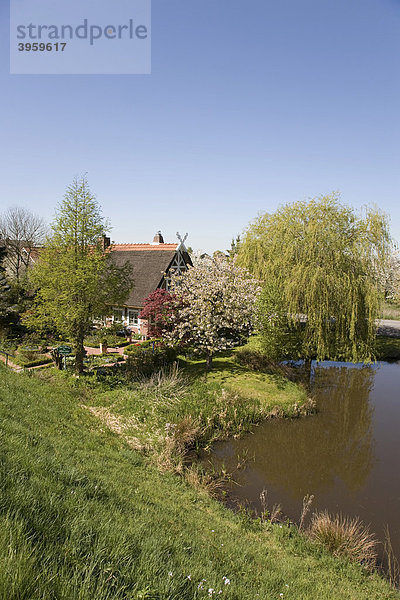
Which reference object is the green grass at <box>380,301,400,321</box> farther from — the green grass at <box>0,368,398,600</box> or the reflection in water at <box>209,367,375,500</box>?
the green grass at <box>0,368,398,600</box>

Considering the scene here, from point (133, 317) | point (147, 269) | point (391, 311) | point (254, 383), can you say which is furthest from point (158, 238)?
point (391, 311)

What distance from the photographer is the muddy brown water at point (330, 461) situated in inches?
381

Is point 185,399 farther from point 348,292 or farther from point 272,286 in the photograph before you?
point 348,292

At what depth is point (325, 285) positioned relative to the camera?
61.1ft

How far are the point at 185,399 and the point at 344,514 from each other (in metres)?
7.23

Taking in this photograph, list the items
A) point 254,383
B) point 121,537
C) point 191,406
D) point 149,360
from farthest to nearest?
point 149,360
point 254,383
point 191,406
point 121,537

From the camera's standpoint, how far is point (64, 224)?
1591cm

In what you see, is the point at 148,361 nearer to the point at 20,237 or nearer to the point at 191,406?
the point at 191,406

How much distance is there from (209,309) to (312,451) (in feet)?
25.6

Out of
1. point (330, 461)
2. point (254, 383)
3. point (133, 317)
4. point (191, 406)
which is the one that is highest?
point (133, 317)

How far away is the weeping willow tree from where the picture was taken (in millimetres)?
18453

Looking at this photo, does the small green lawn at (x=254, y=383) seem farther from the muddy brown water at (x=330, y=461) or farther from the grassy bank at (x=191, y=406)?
the muddy brown water at (x=330, y=461)

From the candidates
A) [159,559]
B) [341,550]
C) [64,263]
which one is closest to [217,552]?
[159,559]

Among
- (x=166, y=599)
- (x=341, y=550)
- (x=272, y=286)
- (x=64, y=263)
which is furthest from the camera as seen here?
(x=272, y=286)
